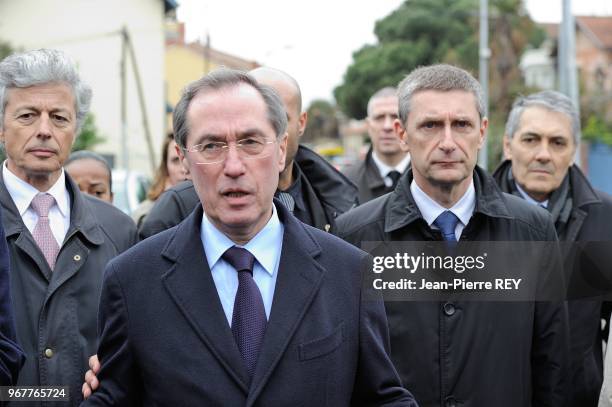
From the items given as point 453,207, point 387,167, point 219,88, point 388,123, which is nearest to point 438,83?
point 453,207

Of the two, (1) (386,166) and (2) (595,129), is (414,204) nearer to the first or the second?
(1) (386,166)

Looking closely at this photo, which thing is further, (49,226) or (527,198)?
(527,198)

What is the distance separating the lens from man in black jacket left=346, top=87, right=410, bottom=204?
26.9 feet

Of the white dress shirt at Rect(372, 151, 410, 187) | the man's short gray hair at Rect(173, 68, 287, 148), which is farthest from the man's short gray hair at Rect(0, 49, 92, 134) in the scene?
the white dress shirt at Rect(372, 151, 410, 187)

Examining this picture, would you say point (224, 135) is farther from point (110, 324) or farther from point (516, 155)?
point (516, 155)

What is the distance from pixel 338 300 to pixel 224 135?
2.08 feet

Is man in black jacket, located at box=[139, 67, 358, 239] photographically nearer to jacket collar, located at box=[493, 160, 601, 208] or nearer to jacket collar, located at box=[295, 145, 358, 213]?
jacket collar, located at box=[295, 145, 358, 213]

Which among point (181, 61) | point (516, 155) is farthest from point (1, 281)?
point (181, 61)

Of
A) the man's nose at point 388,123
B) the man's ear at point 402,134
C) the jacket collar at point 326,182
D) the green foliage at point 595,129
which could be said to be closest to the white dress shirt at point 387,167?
the man's nose at point 388,123

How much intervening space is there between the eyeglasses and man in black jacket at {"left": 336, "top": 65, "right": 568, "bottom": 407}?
4.02 feet

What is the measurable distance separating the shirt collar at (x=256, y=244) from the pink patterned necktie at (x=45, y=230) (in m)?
1.16

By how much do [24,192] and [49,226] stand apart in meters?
0.18

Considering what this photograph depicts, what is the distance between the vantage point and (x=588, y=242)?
5062 mm

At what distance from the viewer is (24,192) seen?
13.6ft
